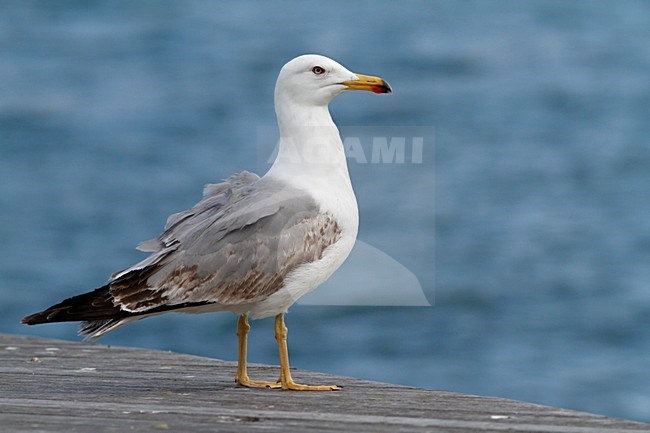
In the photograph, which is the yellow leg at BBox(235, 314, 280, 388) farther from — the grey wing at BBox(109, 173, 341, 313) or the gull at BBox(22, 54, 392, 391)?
the grey wing at BBox(109, 173, 341, 313)

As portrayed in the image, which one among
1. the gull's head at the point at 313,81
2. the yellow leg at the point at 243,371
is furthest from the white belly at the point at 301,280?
the gull's head at the point at 313,81

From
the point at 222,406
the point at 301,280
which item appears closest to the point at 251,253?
the point at 301,280

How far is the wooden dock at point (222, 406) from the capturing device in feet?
14.5

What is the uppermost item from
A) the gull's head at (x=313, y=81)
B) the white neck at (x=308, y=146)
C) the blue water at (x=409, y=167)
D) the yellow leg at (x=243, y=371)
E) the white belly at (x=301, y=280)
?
the blue water at (x=409, y=167)

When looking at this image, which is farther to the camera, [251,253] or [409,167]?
[409,167]

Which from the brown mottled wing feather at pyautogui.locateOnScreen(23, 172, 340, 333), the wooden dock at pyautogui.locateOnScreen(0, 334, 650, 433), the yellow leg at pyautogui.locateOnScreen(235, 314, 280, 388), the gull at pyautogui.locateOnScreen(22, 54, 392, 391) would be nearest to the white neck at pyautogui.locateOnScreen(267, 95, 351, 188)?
the gull at pyautogui.locateOnScreen(22, 54, 392, 391)

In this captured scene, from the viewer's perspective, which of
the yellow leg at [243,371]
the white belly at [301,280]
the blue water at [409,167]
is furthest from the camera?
the blue water at [409,167]

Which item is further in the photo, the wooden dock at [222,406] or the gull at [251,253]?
the gull at [251,253]

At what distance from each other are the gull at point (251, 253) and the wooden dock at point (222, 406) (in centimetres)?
26

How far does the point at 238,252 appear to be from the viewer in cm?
525

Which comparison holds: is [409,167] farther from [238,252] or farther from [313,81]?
[238,252]

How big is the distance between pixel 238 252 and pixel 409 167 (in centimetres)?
420

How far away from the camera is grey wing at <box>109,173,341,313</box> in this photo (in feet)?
16.9

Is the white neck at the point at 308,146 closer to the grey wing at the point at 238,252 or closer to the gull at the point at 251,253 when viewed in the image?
the gull at the point at 251,253
